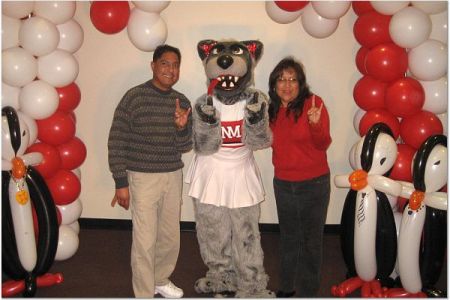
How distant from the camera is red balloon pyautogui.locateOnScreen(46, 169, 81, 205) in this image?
9.88 ft

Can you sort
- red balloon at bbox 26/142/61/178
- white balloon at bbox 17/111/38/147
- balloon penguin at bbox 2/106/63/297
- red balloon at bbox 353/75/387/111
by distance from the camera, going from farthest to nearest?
1. red balloon at bbox 353/75/387/111
2. red balloon at bbox 26/142/61/178
3. white balloon at bbox 17/111/38/147
4. balloon penguin at bbox 2/106/63/297

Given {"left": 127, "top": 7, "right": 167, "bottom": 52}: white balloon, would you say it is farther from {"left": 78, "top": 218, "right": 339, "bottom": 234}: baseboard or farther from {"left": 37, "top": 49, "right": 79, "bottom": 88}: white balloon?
{"left": 78, "top": 218, "right": 339, "bottom": 234}: baseboard

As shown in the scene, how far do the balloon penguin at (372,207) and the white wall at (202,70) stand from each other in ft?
3.55

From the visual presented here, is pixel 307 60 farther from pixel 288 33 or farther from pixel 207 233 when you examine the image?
pixel 207 233

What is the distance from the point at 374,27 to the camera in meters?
2.90

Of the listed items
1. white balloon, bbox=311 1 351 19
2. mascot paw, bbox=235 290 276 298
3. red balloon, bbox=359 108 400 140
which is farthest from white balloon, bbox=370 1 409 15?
mascot paw, bbox=235 290 276 298

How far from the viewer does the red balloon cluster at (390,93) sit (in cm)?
274

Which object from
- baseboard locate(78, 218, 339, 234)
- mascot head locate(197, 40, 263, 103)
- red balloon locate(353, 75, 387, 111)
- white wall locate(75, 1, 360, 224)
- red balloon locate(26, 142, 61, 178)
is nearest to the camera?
mascot head locate(197, 40, 263, 103)

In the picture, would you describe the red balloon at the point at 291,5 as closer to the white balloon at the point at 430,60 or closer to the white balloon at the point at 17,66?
the white balloon at the point at 430,60

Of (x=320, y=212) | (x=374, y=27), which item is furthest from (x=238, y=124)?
(x=374, y=27)

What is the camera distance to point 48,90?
2803mm

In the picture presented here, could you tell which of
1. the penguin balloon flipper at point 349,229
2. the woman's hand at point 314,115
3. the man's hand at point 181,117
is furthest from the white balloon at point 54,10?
the penguin balloon flipper at point 349,229

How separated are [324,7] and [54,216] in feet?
7.05

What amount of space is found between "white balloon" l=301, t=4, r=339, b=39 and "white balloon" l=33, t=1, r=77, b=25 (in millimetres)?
1570
